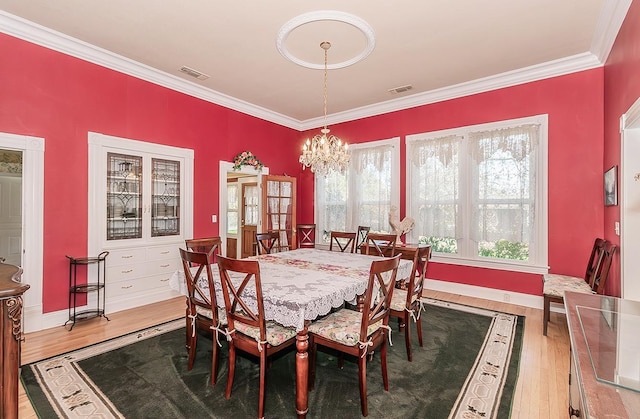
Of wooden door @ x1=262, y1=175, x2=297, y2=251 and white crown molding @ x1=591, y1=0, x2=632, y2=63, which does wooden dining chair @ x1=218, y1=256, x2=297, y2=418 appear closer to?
wooden door @ x1=262, y1=175, x2=297, y2=251

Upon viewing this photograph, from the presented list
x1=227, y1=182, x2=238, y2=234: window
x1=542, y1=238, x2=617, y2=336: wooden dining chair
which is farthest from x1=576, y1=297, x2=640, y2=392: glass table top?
x1=227, y1=182, x2=238, y2=234: window

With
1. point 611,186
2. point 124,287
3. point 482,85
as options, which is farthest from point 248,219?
point 611,186

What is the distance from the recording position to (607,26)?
3.00m

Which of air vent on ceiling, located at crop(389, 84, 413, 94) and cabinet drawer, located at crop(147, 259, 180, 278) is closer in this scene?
cabinet drawer, located at crop(147, 259, 180, 278)

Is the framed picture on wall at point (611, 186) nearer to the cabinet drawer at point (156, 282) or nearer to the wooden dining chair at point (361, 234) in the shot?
the wooden dining chair at point (361, 234)

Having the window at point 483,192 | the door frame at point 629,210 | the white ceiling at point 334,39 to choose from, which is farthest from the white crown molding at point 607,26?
the door frame at point 629,210

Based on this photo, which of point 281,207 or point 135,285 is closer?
point 135,285

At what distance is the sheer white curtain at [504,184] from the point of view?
4.07m

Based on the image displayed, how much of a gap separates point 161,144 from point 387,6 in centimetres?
331

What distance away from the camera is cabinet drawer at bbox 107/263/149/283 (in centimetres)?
381

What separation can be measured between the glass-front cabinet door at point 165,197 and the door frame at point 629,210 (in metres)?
4.99

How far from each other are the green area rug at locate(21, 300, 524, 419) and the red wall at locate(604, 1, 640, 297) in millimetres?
1454

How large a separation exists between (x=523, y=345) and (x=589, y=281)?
1.20m

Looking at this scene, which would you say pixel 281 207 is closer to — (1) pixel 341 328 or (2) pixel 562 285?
(1) pixel 341 328
